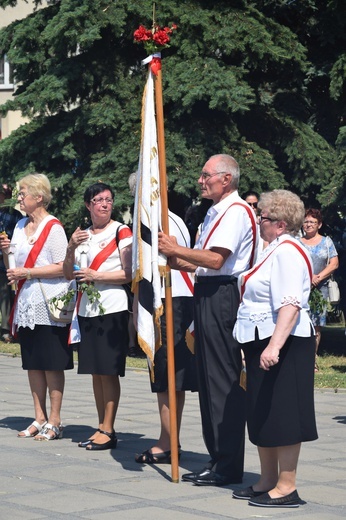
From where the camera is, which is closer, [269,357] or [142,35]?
[269,357]

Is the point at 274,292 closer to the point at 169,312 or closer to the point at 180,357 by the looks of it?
the point at 169,312

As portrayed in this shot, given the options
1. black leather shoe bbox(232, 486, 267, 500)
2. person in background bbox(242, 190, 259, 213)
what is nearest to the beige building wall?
person in background bbox(242, 190, 259, 213)

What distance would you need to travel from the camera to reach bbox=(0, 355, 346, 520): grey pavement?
646 centimetres

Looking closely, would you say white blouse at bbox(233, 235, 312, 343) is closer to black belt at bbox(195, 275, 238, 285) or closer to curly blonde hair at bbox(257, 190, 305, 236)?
curly blonde hair at bbox(257, 190, 305, 236)

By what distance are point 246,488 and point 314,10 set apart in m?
9.57

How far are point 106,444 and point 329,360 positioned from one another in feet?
21.5

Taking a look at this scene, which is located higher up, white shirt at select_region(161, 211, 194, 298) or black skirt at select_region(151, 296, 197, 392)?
white shirt at select_region(161, 211, 194, 298)

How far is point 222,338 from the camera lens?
23.6 feet

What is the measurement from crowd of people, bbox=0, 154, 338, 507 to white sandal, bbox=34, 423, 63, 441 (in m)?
0.01

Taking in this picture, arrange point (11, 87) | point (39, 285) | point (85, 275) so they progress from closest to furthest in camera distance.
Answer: point (85, 275) < point (39, 285) < point (11, 87)

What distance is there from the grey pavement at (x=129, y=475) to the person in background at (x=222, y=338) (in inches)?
7.8

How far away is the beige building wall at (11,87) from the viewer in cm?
1619

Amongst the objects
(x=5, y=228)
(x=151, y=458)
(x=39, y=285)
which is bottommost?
(x=151, y=458)

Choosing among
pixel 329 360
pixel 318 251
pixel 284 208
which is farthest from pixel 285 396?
pixel 329 360
